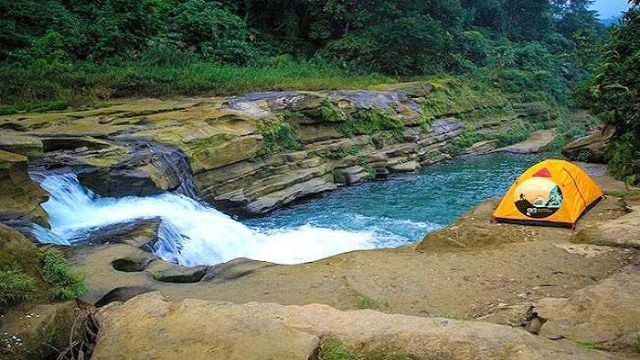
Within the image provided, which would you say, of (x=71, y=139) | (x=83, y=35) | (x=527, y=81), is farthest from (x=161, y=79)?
(x=527, y=81)

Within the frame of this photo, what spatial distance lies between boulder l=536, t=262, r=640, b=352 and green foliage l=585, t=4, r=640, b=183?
777cm

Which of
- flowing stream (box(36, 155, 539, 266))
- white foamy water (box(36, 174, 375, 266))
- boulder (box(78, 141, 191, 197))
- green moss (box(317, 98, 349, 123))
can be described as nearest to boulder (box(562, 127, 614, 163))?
flowing stream (box(36, 155, 539, 266))

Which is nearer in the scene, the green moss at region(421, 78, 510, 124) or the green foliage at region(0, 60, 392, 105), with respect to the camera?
the green foliage at region(0, 60, 392, 105)

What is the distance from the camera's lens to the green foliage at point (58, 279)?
15.7ft

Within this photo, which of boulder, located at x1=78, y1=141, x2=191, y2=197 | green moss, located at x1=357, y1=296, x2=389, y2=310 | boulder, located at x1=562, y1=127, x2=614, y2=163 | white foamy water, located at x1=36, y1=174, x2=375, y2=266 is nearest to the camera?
green moss, located at x1=357, y1=296, x2=389, y2=310

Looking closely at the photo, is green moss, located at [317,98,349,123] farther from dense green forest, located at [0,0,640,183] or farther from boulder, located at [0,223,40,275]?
boulder, located at [0,223,40,275]

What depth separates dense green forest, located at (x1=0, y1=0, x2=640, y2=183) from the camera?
16.4m

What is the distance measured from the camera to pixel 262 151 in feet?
50.9

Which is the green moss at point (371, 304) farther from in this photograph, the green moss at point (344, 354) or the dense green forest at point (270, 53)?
the dense green forest at point (270, 53)

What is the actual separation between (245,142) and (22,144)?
5634 millimetres

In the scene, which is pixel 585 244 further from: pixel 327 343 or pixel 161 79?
pixel 161 79

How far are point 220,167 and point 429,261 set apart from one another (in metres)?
7.87

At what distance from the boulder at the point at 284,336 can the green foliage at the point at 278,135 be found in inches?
465

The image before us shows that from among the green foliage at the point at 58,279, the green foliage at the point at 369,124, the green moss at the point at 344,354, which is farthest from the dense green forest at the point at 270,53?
the green foliage at the point at 58,279
